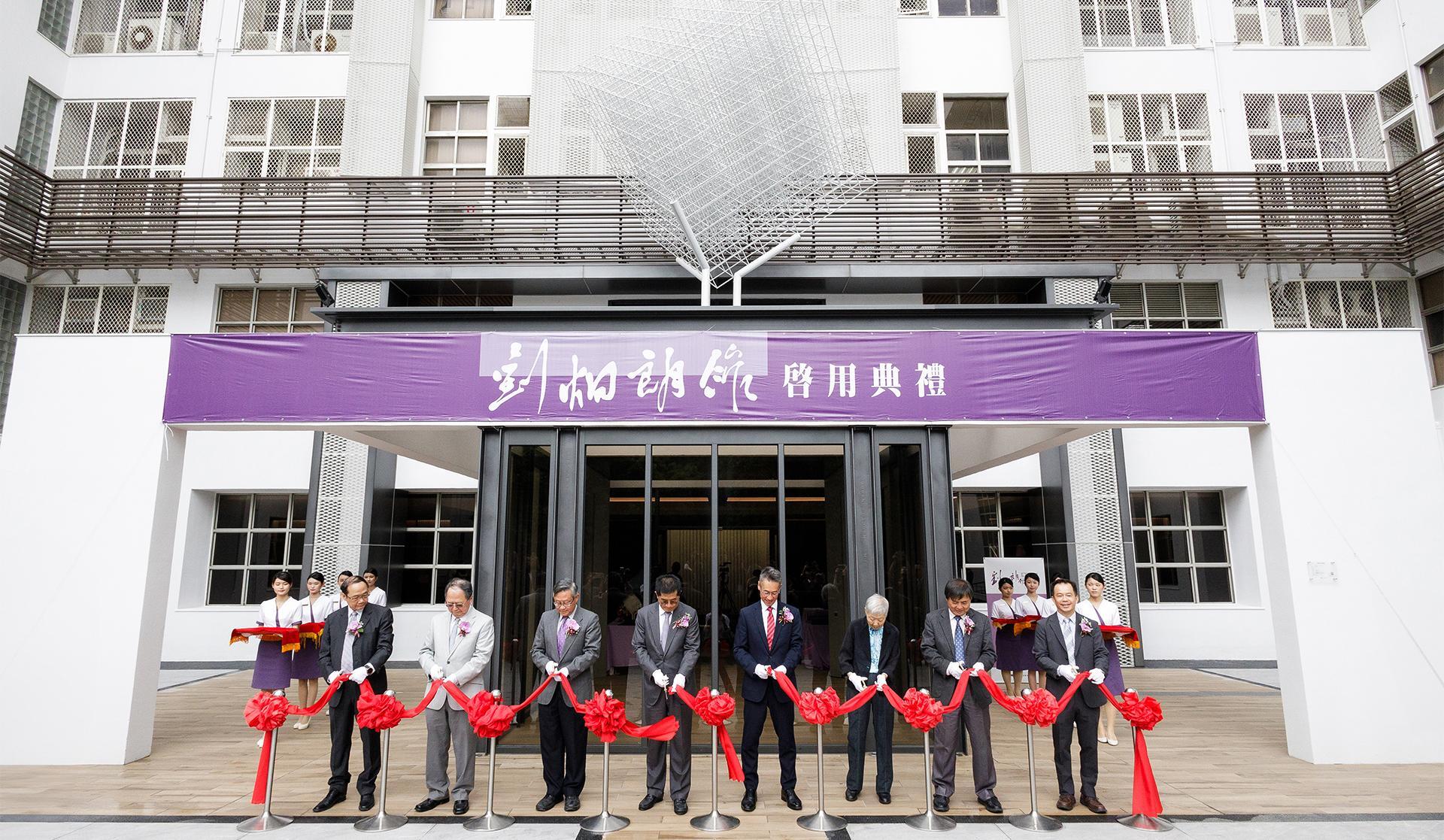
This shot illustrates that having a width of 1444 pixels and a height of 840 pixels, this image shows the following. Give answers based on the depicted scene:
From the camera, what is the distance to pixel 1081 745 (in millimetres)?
6352

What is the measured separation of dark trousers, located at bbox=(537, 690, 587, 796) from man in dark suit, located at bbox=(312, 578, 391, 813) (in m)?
1.38

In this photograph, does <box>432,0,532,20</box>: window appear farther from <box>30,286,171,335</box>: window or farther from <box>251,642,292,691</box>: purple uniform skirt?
<box>251,642,292,691</box>: purple uniform skirt

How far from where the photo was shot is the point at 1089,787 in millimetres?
6328

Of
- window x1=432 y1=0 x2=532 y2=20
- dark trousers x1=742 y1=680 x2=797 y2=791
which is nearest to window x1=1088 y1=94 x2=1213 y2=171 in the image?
window x1=432 y1=0 x2=532 y2=20

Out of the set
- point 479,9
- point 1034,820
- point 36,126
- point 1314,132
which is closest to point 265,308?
point 36,126

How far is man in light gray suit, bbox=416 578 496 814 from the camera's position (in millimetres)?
6363

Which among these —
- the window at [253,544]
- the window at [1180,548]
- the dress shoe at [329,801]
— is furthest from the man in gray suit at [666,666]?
the window at [1180,548]

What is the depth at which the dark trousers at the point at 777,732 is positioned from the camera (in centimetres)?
642

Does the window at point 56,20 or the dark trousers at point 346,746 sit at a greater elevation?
Result: the window at point 56,20

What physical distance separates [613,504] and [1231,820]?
19.1 feet

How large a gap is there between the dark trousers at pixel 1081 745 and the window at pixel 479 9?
636 inches

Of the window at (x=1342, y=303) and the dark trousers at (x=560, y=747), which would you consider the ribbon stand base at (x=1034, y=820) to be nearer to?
the dark trousers at (x=560, y=747)

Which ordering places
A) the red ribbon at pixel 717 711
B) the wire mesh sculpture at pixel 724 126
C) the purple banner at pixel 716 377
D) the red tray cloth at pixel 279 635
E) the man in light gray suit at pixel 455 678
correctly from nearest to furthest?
the red ribbon at pixel 717 711 → the man in light gray suit at pixel 455 678 → the purple banner at pixel 716 377 → the red tray cloth at pixel 279 635 → the wire mesh sculpture at pixel 724 126

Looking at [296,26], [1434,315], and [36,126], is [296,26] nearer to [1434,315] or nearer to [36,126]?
[36,126]
